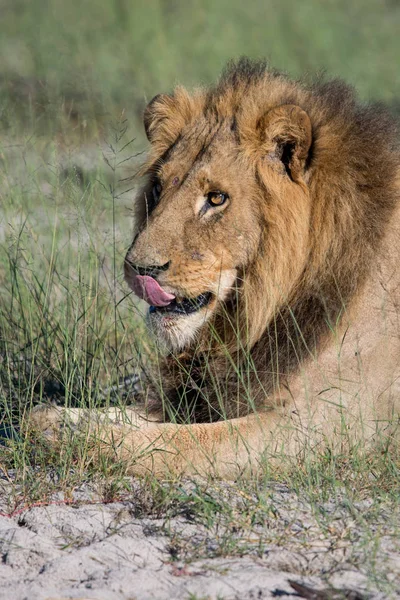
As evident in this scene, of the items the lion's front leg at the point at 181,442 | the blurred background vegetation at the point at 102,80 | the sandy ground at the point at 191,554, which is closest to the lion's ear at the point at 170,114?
the blurred background vegetation at the point at 102,80

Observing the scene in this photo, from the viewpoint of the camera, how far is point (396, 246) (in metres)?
4.09

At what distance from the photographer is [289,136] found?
4078 mm

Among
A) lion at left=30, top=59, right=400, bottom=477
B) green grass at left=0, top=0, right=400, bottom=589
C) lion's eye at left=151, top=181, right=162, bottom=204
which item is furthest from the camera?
lion's eye at left=151, top=181, right=162, bottom=204

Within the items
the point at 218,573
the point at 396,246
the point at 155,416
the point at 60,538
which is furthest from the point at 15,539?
the point at 396,246

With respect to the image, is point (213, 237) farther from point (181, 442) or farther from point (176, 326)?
point (181, 442)

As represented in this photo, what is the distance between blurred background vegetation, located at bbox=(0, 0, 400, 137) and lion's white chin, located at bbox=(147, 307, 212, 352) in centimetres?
528

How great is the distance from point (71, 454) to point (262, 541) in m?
0.98

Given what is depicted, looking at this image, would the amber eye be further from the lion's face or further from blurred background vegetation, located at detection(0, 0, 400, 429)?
blurred background vegetation, located at detection(0, 0, 400, 429)

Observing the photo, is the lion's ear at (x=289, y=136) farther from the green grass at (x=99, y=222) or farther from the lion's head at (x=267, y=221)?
the green grass at (x=99, y=222)

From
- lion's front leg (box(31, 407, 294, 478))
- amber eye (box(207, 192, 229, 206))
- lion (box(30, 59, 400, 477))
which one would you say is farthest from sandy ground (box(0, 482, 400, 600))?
amber eye (box(207, 192, 229, 206))

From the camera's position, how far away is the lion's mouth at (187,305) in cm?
414

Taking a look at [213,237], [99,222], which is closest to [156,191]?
[213,237]

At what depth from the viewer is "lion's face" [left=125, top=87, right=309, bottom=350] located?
403 cm

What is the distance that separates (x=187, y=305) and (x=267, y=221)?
484 millimetres
